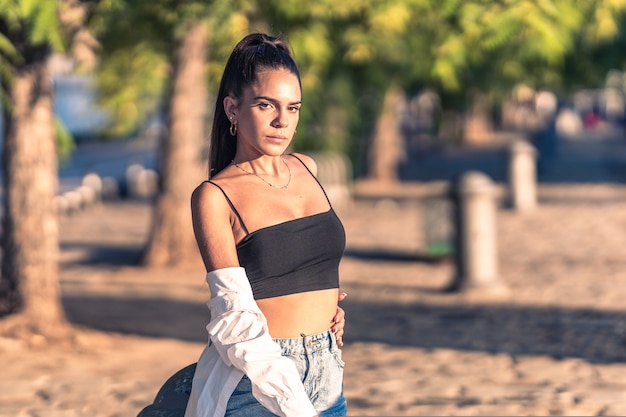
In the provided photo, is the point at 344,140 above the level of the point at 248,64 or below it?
above

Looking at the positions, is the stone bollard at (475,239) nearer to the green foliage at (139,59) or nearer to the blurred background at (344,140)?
the blurred background at (344,140)

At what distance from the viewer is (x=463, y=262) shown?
1135 centimetres

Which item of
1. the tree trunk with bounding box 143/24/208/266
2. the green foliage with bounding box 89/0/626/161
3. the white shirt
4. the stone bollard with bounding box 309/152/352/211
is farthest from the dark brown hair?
the stone bollard with bounding box 309/152/352/211

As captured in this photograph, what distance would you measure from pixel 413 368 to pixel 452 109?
19.4 meters

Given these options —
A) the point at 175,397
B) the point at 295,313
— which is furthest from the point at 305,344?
the point at 175,397

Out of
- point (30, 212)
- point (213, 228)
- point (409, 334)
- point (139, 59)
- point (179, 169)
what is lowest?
point (409, 334)

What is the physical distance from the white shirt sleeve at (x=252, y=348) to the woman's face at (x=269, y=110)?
396mm

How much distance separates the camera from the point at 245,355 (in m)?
2.86

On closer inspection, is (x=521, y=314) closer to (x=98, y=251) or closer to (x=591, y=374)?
(x=591, y=374)

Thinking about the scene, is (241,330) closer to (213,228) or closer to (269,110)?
(213,228)

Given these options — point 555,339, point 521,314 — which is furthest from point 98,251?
point 555,339

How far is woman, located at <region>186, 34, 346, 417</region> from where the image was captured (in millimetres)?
2898

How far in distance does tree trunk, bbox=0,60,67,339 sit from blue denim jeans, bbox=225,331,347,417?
6.03 m

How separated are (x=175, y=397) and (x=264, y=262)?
612 mm
